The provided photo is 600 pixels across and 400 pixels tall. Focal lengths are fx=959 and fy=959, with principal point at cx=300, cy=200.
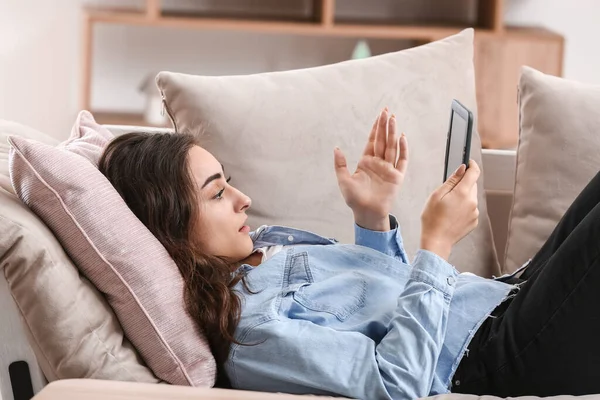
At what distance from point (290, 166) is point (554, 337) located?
0.65 meters

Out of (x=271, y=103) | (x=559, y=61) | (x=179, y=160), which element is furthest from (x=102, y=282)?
(x=559, y=61)

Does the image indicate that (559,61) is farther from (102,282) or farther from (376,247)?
(102,282)

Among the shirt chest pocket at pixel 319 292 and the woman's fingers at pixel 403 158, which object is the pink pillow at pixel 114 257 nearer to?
the shirt chest pocket at pixel 319 292

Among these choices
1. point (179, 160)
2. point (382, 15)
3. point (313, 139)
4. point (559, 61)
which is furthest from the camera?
point (382, 15)

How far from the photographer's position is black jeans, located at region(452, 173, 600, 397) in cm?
131

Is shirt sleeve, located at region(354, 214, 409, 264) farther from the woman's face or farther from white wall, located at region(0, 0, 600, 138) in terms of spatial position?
white wall, located at region(0, 0, 600, 138)

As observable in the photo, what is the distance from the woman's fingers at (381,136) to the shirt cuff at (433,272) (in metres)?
0.20

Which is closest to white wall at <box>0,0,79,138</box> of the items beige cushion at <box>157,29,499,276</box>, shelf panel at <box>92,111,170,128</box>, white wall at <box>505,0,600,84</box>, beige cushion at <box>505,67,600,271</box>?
shelf panel at <box>92,111,170,128</box>

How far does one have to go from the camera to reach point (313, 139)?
1822mm

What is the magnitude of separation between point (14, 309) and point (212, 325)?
265mm

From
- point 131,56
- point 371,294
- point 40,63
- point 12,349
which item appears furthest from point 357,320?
point 40,63

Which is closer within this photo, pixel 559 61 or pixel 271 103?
pixel 271 103

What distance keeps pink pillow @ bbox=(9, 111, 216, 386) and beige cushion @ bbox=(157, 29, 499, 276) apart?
19.2 inches

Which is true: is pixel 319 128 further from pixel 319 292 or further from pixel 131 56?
pixel 131 56
